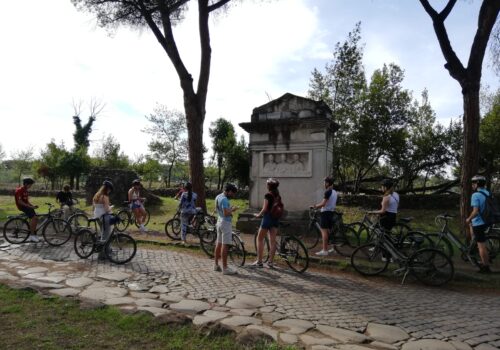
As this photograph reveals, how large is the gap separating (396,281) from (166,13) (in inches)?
461

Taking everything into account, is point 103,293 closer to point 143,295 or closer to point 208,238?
point 143,295

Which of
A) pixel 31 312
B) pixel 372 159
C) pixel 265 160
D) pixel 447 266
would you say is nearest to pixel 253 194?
pixel 265 160

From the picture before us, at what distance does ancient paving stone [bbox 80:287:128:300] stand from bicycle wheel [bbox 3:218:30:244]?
539 centimetres

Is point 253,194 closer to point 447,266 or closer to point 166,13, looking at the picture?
point 447,266

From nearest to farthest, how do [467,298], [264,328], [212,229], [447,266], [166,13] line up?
[264,328], [467,298], [447,266], [212,229], [166,13]

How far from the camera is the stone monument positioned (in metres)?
11.4

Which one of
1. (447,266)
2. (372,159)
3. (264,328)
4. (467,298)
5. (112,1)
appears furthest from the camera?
(372,159)

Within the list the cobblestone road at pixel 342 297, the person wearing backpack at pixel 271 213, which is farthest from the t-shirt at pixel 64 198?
the person wearing backpack at pixel 271 213

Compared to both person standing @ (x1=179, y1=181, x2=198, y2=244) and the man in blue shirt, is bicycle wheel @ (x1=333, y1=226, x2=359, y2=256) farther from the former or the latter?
person standing @ (x1=179, y1=181, x2=198, y2=244)

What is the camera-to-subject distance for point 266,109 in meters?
12.4

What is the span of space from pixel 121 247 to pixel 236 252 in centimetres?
237

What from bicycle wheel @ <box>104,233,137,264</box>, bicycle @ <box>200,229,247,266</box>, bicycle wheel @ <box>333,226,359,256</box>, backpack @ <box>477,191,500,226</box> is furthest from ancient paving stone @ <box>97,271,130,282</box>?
backpack @ <box>477,191,500,226</box>

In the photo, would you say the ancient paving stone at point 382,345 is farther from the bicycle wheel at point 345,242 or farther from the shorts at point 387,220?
the bicycle wheel at point 345,242

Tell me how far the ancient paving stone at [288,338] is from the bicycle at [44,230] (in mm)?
7527
